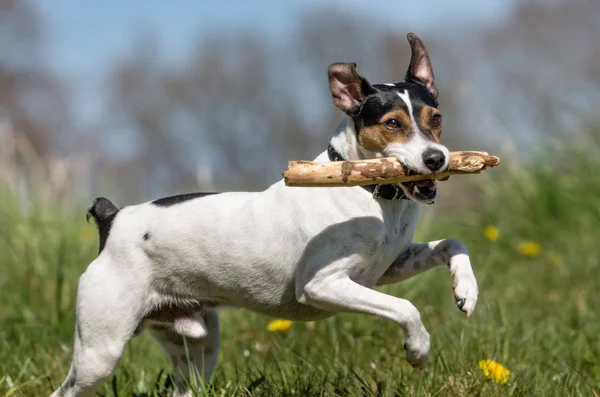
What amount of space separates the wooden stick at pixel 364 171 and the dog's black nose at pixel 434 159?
0.04 metres

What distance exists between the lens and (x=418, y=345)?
3410 mm

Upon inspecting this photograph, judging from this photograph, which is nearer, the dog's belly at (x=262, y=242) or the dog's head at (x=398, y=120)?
the dog's head at (x=398, y=120)

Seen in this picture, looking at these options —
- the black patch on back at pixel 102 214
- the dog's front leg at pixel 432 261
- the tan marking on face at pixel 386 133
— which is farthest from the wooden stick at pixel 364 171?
the black patch on back at pixel 102 214

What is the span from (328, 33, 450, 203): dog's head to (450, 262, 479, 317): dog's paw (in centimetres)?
35

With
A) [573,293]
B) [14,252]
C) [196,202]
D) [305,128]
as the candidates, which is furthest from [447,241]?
[305,128]

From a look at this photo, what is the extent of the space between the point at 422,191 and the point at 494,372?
0.95 meters

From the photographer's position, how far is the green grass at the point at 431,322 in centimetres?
386

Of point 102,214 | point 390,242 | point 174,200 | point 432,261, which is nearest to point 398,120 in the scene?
point 390,242

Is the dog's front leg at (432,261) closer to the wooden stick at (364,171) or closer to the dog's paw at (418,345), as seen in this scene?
the dog's paw at (418,345)

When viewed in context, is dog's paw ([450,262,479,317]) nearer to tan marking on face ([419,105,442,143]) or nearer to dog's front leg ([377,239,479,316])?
dog's front leg ([377,239,479,316])

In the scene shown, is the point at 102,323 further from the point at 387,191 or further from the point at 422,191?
the point at 422,191

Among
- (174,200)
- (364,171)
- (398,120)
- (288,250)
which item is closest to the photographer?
(364,171)

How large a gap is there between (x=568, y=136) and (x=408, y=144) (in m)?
5.72

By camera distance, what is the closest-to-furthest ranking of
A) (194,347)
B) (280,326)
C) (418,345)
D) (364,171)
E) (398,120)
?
1. (364,171)
2. (418,345)
3. (398,120)
4. (194,347)
5. (280,326)
